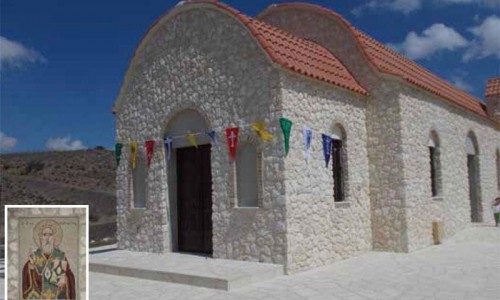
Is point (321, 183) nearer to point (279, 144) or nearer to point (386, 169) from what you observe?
point (279, 144)

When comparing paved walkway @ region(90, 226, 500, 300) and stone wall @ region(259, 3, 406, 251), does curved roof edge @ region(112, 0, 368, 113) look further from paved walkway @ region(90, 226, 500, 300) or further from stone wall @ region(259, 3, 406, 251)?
paved walkway @ region(90, 226, 500, 300)

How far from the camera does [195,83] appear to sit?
11.7 metres

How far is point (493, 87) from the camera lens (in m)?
20.3

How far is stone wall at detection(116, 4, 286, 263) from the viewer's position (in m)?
10.2

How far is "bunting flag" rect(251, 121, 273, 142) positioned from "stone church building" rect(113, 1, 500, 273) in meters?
0.10

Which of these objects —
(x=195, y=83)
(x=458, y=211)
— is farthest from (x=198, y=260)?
(x=458, y=211)

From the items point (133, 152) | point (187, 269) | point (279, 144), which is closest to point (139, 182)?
point (133, 152)

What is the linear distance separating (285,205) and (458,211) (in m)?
7.87

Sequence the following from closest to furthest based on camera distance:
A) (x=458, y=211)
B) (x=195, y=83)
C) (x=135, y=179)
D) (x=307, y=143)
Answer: (x=307, y=143) < (x=195, y=83) < (x=135, y=179) < (x=458, y=211)

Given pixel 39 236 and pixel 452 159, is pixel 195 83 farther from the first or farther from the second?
pixel 452 159

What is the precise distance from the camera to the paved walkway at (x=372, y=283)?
26.7 ft

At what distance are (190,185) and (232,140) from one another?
207 centimetres

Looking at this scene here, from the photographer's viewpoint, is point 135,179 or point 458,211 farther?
point 458,211

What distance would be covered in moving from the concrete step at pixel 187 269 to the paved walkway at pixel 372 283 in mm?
168
